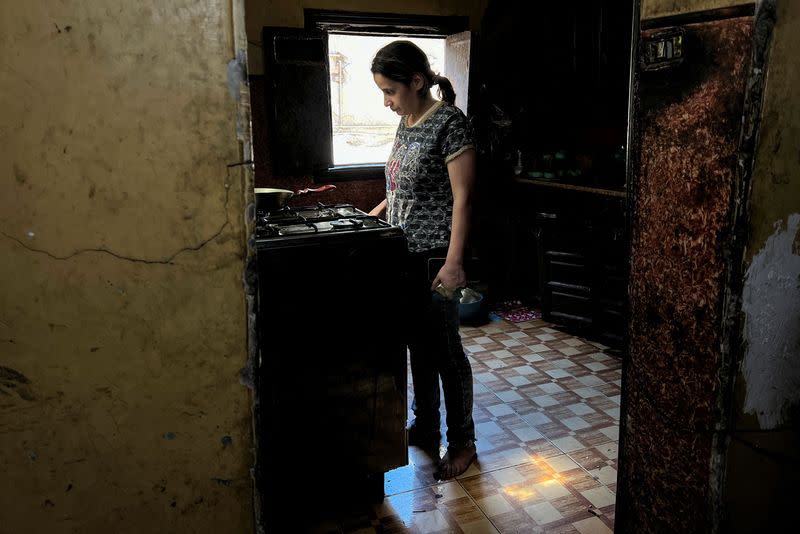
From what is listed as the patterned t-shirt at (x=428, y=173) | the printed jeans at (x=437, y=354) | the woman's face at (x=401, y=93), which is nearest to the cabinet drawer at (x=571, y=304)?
the printed jeans at (x=437, y=354)

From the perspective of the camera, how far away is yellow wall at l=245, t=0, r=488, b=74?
14.5 ft

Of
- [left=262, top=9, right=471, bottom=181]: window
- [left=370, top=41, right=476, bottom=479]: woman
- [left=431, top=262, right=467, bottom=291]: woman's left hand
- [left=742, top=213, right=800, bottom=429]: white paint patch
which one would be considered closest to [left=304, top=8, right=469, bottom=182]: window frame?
[left=262, top=9, right=471, bottom=181]: window

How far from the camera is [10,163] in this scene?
1.07 meters

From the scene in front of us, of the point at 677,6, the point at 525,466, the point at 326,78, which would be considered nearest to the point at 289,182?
the point at 326,78

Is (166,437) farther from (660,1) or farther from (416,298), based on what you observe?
(660,1)

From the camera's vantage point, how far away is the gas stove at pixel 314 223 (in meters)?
2.11

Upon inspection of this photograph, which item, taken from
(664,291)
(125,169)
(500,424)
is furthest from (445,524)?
(125,169)

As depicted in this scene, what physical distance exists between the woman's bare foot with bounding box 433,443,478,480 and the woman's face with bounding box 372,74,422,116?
1.49m

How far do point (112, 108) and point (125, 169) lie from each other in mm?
114

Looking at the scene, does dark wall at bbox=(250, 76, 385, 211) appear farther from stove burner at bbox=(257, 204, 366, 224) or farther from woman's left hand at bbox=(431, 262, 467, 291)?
woman's left hand at bbox=(431, 262, 467, 291)

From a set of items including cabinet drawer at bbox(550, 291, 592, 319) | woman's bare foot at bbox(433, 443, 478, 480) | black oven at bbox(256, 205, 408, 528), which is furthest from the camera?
cabinet drawer at bbox(550, 291, 592, 319)

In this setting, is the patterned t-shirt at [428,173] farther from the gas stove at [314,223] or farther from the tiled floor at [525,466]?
the tiled floor at [525,466]

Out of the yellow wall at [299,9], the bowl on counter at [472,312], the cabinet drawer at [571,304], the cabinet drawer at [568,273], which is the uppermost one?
the yellow wall at [299,9]

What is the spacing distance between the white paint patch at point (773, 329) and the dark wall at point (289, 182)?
3520mm
